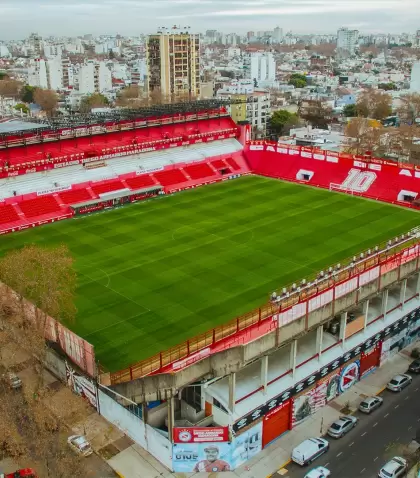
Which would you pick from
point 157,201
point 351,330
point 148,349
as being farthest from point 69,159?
point 351,330

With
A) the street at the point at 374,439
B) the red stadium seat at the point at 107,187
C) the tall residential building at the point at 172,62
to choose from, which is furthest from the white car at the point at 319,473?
the tall residential building at the point at 172,62

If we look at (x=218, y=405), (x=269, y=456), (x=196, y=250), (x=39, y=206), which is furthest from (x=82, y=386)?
(x=39, y=206)

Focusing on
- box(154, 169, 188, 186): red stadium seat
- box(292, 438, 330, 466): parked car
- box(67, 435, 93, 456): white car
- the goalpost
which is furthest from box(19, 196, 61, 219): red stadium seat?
box(292, 438, 330, 466): parked car

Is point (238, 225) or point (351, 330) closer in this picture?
point (351, 330)

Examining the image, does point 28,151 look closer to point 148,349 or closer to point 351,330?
point 148,349

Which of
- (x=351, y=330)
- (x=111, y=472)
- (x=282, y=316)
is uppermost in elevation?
(x=282, y=316)

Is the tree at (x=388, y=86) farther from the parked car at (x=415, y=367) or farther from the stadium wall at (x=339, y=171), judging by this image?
the parked car at (x=415, y=367)

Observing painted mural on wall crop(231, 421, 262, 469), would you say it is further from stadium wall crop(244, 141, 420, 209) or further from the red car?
stadium wall crop(244, 141, 420, 209)
